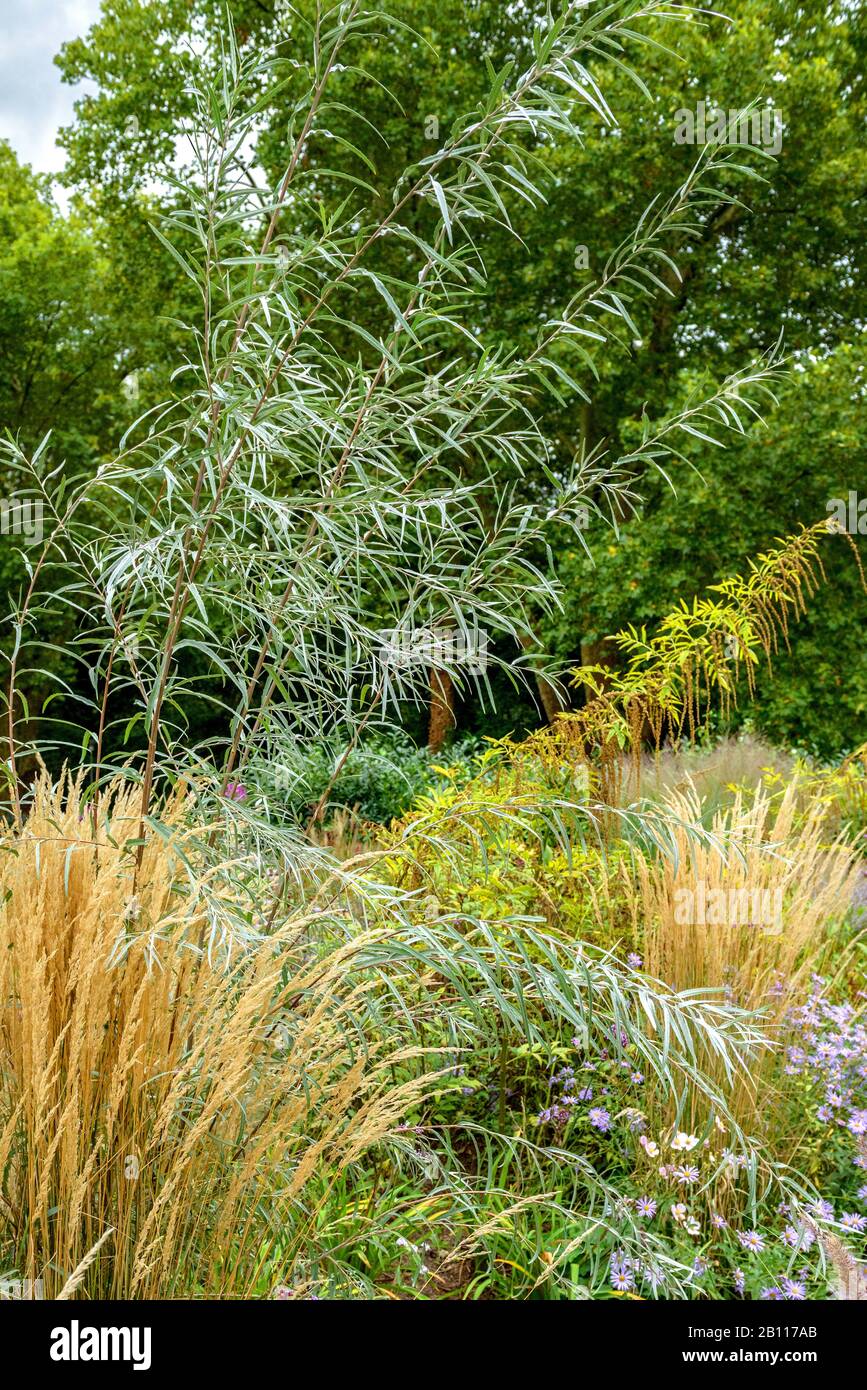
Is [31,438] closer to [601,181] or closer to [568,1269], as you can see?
[601,181]

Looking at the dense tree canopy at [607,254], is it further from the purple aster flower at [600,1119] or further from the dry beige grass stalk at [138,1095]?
the dry beige grass stalk at [138,1095]

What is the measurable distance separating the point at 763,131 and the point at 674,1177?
9.28 meters

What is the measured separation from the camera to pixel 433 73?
10.1m

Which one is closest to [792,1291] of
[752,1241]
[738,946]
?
[752,1241]

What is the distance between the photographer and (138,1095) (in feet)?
5.33

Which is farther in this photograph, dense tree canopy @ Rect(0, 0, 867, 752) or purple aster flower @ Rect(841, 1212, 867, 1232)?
dense tree canopy @ Rect(0, 0, 867, 752)

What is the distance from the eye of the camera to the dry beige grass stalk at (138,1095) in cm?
151

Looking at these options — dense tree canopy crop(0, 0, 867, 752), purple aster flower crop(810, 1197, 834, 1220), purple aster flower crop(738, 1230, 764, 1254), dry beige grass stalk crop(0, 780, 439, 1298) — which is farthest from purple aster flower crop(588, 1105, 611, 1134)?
dense tree canopy crop(0, 0, 867, 752)

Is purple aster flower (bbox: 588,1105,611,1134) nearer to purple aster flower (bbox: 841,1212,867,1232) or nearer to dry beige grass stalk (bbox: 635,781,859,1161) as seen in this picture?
dry beige grass stalk (bbox: 635,781,859,1161)

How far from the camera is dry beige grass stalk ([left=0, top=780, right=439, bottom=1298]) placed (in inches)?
59.4

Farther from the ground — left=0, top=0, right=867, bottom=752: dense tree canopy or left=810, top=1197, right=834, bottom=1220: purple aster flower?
left=0, top=0, right=867, bottom=752: dense tree canopy

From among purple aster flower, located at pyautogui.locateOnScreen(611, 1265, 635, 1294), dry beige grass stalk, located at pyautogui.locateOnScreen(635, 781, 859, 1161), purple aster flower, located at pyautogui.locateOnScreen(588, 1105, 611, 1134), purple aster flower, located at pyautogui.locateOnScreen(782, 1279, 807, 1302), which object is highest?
dry beige grass stalk, located at pyautogui.locateOnScreen(635, 781, 859, 1161)

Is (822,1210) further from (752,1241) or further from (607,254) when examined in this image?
(607,254)
